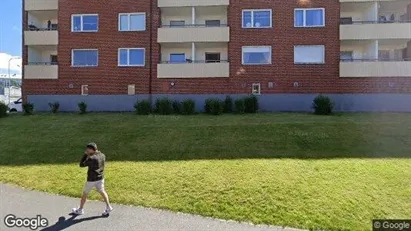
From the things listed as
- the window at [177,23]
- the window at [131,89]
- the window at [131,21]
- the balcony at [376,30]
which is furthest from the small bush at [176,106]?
the balcony at [376,30]

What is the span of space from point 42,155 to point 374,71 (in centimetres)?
1864

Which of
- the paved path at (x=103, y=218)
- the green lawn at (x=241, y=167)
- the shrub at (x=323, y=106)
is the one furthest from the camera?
the shrub at (x=323, y=106)

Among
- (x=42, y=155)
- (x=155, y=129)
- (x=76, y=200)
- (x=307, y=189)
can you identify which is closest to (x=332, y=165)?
(x=307, y=189)

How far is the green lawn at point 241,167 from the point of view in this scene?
6.84m

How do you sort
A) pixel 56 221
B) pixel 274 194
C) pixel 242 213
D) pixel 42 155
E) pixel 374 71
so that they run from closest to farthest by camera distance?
pixel 56 221 < pixel 242 213 < pixel 274 194 < pixel 42 155 < pixel 374 71

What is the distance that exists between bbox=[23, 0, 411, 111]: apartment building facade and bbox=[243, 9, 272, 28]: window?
6cm

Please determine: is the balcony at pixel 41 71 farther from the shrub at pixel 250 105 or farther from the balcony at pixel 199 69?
the shrub at pixel 250 105

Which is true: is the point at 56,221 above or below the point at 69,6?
below

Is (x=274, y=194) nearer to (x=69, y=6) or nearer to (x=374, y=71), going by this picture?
(x=374, y=71)

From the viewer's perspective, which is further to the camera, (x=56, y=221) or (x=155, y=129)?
(x=155, y=129)

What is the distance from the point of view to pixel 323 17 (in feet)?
72.1

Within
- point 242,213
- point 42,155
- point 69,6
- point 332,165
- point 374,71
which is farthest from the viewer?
point 69,6

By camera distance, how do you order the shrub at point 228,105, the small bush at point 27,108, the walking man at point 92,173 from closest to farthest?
the walking man at point 92,173
the shrub at point 228,105
the small bush at point 27,108

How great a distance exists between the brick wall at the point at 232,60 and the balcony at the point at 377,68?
0.43m
